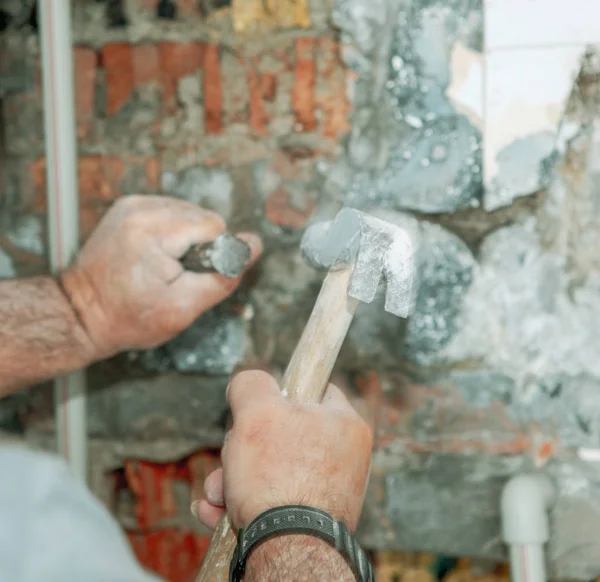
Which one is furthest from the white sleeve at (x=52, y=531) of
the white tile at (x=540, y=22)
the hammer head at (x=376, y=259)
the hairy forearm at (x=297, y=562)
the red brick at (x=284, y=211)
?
the white tile at (x=540, y=22)

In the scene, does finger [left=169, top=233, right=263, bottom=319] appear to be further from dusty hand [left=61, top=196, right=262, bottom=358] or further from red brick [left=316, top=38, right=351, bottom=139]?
red brick [left=316, top=38, right=351, bottom=139]

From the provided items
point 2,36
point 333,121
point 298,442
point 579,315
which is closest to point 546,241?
point 579,315

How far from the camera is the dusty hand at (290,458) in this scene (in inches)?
31.0

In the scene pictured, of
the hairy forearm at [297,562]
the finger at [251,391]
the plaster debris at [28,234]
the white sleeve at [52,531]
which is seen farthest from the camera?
the plaster debris at [28,234]

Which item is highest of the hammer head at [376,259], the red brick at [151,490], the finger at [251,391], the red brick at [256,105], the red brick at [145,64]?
the red brick at [145,64]

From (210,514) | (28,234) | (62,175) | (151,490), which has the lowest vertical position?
(151,490)

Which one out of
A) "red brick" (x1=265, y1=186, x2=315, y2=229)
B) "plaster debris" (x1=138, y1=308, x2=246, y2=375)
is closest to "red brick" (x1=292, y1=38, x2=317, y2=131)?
"red brick" (x1=265, y1=186, x2=315, y2=229)

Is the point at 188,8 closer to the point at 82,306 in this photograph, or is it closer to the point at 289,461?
the point at 82,306

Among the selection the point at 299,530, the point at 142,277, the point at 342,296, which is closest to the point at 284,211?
the point at 142,277

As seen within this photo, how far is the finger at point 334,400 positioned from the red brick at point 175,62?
0.54 meters

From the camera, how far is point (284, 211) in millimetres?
1165

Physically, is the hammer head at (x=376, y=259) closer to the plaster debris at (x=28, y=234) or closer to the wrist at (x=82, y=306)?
the wrist at (x=82, y=306)

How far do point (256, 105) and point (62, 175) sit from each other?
33 centimetres

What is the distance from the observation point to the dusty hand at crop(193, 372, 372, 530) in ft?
2.58
